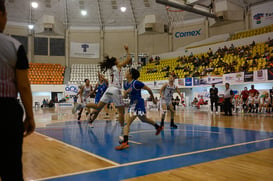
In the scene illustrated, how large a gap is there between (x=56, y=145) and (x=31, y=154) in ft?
2.97

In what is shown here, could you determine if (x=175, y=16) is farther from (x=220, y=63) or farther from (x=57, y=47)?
(x=57, y=47)

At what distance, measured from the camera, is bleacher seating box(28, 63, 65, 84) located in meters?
29.1

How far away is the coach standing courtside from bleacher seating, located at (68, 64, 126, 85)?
28.0m

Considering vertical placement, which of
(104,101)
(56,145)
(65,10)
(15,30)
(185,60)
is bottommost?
(56,145)

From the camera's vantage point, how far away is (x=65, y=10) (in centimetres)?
3059

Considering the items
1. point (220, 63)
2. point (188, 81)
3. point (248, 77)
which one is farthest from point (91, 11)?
point (248, 77)

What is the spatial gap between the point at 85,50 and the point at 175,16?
1324 cm

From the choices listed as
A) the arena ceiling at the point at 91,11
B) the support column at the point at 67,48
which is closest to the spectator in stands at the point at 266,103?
the arena ceiling at the point at 91,11

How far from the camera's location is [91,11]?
30.7m

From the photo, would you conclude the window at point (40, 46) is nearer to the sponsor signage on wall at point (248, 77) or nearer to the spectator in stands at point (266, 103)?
the sponsor signage on wall at point (248, 77)

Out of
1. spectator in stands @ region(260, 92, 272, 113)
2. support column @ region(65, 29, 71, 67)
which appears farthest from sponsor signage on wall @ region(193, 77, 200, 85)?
support column @ region(65, 29, 71, 67)

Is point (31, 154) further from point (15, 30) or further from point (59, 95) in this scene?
point (15, 30)

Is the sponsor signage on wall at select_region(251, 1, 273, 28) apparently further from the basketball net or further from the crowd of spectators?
the basketball net

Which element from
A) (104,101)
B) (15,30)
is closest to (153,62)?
(15,30)
